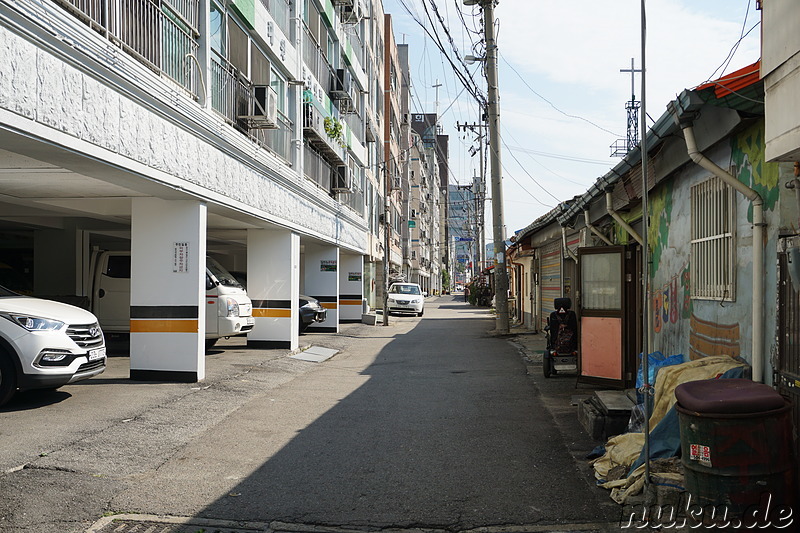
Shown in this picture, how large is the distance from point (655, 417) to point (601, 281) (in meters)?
4.54

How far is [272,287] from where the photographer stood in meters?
16.0

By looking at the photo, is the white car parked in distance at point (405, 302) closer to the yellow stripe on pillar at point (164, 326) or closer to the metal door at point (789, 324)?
the yellow stripe on pillar at point (164, 326)

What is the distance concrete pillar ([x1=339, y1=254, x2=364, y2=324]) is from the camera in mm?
27656

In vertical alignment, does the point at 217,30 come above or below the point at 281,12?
below

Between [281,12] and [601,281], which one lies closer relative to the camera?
[601,281]

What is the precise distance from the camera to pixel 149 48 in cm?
954

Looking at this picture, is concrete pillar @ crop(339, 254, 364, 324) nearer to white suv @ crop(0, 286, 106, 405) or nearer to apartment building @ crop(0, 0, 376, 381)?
apartment building @ crop(0, 0, 376, 381)

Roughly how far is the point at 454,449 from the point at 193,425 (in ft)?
10.1

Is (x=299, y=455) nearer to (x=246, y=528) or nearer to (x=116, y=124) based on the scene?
(x=246, y=528)

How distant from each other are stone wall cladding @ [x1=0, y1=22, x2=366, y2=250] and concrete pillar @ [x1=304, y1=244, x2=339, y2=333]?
7.81 m

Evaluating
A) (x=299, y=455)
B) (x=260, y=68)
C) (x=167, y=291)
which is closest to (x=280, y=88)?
(x=260, y=68)

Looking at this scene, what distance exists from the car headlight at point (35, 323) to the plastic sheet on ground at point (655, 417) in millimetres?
6176

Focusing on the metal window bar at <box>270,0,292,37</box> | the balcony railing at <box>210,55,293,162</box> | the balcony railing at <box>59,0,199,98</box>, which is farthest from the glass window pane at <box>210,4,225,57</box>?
the metal window bar at <box>270,0,292,37</box>

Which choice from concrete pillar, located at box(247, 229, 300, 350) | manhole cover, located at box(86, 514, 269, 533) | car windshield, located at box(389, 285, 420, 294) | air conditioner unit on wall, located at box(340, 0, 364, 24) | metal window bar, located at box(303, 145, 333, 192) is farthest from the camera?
car windshield, located at box(389, 285, 420, 294)
